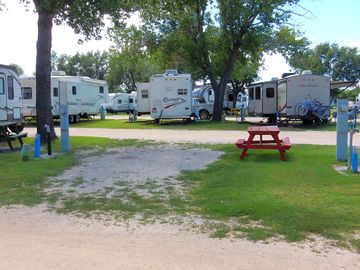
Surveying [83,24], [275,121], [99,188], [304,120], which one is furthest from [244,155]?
[275,121]

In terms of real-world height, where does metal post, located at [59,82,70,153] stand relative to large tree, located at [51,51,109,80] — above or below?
below

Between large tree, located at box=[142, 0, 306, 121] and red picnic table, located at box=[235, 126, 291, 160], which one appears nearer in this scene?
red picnic table, located at box=[235, 126, 291, 160]

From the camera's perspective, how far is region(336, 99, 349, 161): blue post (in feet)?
33.7

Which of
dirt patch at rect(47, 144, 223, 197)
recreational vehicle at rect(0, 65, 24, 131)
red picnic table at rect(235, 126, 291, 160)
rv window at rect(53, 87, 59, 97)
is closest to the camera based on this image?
dirt patch at rect(47, 144, 223, 197)

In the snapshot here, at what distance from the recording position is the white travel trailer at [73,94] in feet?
84.2

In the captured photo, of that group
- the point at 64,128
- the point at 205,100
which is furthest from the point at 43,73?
the point at 205,100

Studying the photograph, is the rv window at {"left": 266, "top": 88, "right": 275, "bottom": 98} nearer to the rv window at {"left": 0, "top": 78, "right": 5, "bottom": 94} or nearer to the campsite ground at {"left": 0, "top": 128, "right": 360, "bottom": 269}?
the rv window at {"left": 0, "top": 78, "right": 5, "bottom": 94}

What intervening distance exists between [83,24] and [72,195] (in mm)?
7740

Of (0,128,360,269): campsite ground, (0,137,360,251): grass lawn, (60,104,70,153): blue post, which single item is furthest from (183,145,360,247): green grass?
(60,104,70,153): blue post

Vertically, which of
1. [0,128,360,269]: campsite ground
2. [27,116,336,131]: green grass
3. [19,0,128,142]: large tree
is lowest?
[0,128,360,269]: campsite ground

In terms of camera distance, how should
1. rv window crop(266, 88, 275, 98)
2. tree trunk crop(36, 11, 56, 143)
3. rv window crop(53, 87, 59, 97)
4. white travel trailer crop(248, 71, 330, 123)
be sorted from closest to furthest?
tree trunk crop(36, 11, 56, 143), white travel trailer crop(248, 71, 330, 123), rv window crop(266, 88, 275, 98), rv window crop(53, 87, 59, 97)

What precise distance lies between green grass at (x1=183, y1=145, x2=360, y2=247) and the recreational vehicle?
29.1 ft

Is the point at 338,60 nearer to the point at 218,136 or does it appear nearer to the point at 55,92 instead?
the point at 55,92

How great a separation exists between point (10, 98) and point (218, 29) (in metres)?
14.9
